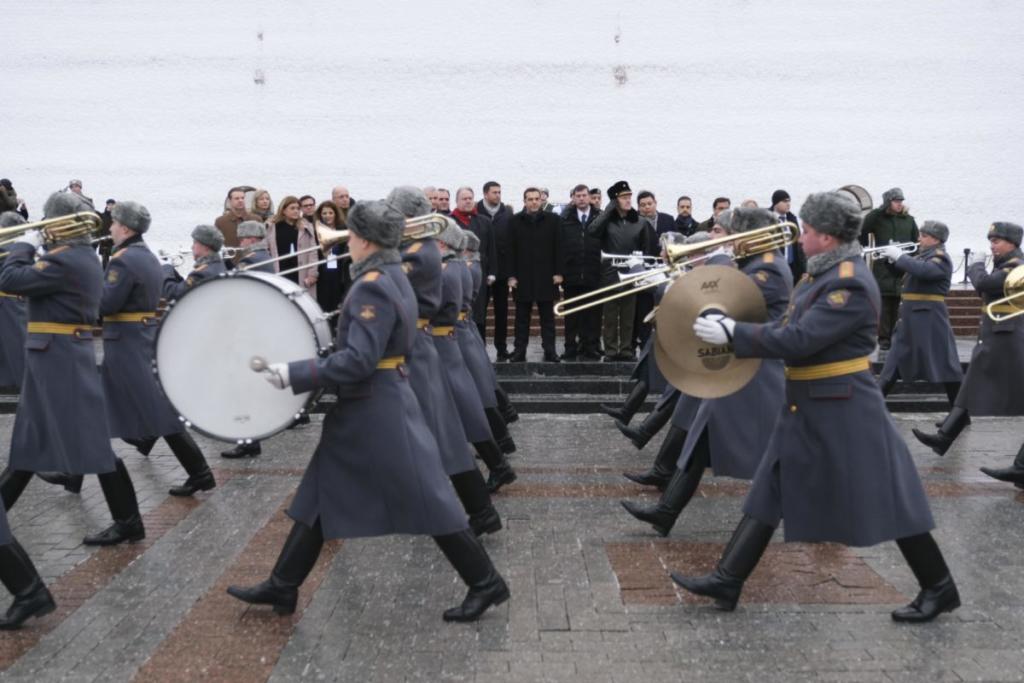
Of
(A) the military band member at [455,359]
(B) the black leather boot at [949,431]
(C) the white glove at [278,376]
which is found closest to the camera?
(C) the white glove at [278,376]

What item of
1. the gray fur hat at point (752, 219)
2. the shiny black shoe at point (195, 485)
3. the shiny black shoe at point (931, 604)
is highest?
the gray fur hat at point (752, 219)

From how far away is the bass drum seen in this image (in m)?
4.92

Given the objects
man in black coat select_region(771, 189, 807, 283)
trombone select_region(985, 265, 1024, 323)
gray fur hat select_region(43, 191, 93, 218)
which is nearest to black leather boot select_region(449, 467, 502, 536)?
gray fur hat select_region(43, 191, 93, 218)

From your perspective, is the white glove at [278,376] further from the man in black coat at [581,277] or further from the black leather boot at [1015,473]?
the man in black coat at [581,277]

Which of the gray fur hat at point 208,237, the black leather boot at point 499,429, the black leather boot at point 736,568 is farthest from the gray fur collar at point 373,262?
the gray fur hat at point 208,237

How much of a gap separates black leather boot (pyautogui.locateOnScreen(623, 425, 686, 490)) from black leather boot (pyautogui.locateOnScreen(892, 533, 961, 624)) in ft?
7.59

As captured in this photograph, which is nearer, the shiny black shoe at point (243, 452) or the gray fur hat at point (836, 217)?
the gray fur hat at point (836, 217)

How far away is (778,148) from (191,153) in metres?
10.9

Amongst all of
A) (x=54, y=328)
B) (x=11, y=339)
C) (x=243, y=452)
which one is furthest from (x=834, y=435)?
(x=11, y=339)

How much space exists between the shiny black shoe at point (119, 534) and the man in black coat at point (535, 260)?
6.70 metres

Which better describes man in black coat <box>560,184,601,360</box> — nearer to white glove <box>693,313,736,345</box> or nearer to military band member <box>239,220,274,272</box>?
military band member <box>239,220,274,272</box>

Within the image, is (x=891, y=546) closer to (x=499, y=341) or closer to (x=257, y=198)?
(x=499, y=341)

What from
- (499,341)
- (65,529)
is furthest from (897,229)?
(65,529)

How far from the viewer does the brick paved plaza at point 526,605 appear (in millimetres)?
4605
